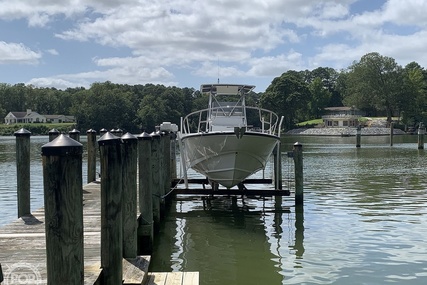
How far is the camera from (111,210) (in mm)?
5301

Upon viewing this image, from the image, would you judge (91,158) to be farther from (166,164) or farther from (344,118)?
(344,118)

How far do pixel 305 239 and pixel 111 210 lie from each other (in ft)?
22.2

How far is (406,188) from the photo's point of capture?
18.8 metres

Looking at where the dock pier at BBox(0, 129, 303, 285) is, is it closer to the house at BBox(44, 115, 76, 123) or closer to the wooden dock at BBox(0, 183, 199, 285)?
the wooden dock at BBox(0, 183, 199, 285)

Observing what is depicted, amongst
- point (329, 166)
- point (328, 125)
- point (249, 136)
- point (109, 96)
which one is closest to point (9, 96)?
point (109, 96)

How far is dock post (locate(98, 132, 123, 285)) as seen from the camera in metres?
5.18

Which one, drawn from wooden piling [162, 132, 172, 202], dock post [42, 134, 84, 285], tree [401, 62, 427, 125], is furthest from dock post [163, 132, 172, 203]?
tree [401, 62, 427, 125]

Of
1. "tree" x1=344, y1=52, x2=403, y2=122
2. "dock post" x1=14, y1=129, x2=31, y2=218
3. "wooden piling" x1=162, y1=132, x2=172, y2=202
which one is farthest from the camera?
"tree" x1=344, y1=52, x2=403, y2=122

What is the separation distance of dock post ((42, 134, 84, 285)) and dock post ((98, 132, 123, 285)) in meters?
1.35

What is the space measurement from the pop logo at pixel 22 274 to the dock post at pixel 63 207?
1224 millimetres

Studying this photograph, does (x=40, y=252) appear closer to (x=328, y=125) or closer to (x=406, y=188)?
(x=406, y=188)

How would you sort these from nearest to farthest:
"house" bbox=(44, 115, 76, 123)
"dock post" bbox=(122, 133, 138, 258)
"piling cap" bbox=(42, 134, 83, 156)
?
"piling cap" bbox=(42, 134, 83, 156), "dock post" bbox=(122, 133, 138, 258), "house" bbox=(44, 115, 76, 123)

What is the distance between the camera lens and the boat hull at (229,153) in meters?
13.5

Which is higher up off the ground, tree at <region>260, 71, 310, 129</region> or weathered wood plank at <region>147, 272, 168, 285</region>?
tree at <region>260, 71, 310, 129</region>
